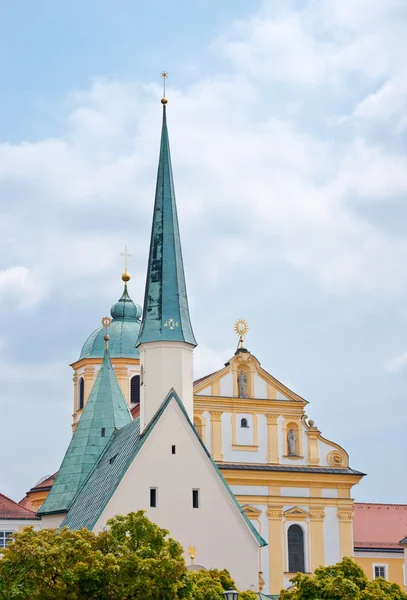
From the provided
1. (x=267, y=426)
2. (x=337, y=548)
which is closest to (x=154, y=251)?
(x=267, y=426)

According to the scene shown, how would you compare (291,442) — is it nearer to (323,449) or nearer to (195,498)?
(323,449)

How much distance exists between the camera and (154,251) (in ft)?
169

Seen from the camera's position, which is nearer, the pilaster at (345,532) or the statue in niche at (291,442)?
the pilaster at (345,532)

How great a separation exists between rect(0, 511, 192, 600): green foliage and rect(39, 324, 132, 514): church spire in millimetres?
19566

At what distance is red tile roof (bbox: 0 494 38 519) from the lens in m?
54.4

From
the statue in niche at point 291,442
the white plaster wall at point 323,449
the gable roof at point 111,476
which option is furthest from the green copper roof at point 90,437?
the white plaster wall at point 323,449

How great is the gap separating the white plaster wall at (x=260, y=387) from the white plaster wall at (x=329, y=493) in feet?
19.7

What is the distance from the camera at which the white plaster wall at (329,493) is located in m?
66.3

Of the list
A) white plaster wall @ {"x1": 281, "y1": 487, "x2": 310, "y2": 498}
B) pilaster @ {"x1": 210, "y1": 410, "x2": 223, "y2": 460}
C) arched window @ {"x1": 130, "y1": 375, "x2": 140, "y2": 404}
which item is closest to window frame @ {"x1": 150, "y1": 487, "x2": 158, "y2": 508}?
pilaster @ {"x1": 210, "y1": 410, "x2": 223, "y2": 460}

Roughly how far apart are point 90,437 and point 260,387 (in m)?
14.5

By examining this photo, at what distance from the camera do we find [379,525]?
73812 mm

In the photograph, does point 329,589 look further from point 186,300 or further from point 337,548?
point 337,548

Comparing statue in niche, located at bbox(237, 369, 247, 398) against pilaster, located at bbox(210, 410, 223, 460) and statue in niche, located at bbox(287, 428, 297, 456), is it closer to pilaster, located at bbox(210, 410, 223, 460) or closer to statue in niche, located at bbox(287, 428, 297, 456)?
pilaster, located at bbox(210, 410, 223, 460)

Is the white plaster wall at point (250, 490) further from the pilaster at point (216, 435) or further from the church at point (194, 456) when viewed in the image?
the pilaster at point (216, 435)
